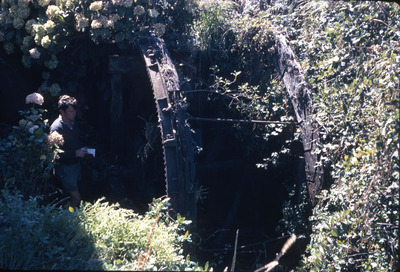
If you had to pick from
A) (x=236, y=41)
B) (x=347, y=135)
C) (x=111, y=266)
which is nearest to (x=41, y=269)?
(x=111, y=266)

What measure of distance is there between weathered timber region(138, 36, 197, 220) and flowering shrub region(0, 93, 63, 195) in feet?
3.94

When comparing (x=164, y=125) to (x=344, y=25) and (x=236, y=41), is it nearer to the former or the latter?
(x=344, y=25)

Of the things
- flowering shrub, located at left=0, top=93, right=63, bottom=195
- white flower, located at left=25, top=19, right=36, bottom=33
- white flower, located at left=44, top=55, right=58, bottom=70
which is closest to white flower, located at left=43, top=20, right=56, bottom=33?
white flower, located at left=25, top=19, right=36, bottom=33

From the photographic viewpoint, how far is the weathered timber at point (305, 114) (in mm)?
4410

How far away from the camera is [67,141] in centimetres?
470

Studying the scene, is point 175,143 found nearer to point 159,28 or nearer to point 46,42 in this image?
point 159,28

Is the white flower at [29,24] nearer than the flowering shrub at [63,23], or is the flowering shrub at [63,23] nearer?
the flowering shrub at [63,23]

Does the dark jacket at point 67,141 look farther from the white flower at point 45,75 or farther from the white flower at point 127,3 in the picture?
the white flower at point 127,3

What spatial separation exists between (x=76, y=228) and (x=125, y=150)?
136 inches

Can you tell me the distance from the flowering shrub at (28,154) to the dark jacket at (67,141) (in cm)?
20

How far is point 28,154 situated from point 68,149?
1.55 ft

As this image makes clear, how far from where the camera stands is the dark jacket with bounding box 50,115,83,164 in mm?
4648

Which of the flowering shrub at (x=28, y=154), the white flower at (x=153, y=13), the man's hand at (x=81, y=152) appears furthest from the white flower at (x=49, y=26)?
the man's hand at (x=81, y=152)

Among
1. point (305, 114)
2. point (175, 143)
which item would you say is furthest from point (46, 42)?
point (305, 114)
